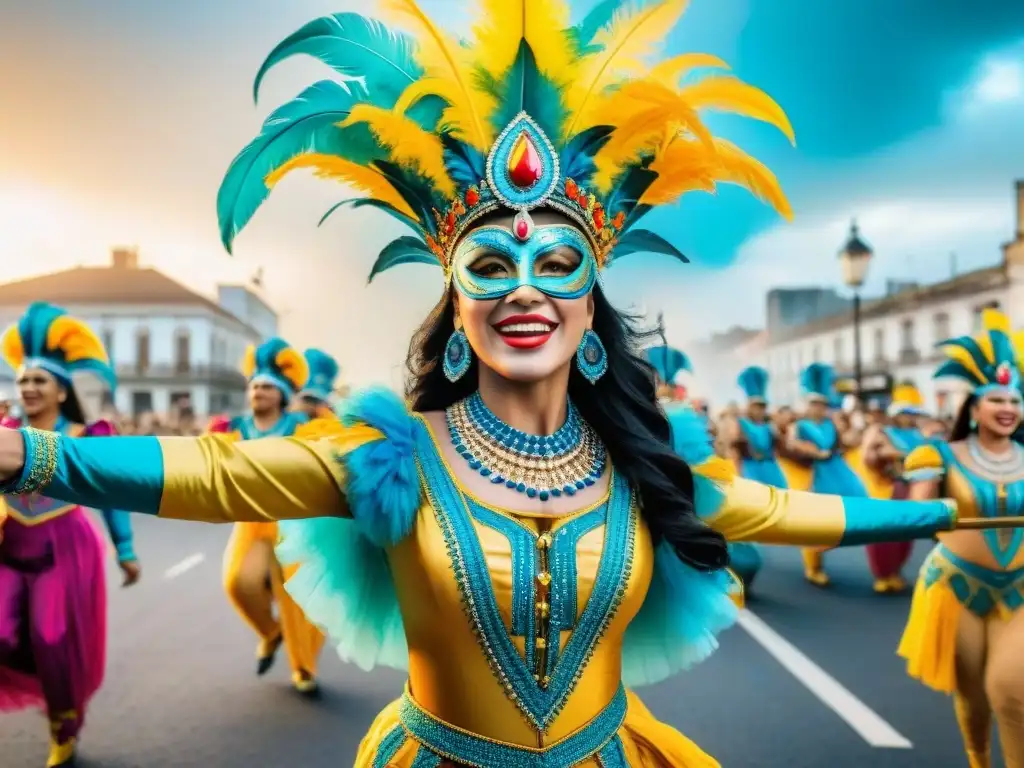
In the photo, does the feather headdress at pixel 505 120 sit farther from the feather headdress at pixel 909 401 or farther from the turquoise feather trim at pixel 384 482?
the feather headdress at pixel 909 401

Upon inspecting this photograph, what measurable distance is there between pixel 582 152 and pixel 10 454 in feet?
4.78

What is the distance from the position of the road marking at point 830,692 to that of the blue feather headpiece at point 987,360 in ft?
6.35

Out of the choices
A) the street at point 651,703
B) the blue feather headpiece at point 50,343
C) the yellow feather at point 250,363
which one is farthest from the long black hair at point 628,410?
the yellow feather at point 250,363

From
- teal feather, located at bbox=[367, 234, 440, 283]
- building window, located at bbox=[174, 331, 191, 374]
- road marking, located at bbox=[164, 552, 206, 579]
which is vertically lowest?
road marking, located at bbox=[164, 552, 206, 579]

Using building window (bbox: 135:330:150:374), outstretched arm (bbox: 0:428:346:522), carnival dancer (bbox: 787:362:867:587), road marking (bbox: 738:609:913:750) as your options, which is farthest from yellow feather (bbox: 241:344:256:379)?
building window (bbox: 135:330:150:374)

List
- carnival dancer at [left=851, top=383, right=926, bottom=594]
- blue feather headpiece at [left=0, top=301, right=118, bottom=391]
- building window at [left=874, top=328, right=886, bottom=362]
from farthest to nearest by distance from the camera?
building window at [left=874, top=328, right=886, bottom=362], carnival dancer at [left=851, top=383, right=926, bottom=594], blue feather headpiece at [left=0, top=301, right=118, bottom=391]

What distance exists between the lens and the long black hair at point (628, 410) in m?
2.17

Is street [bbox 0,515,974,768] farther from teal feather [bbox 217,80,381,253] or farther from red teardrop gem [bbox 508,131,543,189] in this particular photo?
red teardrop gem [bbox 508,131,543,189]

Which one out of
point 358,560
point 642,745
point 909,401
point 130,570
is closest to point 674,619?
point 642,745

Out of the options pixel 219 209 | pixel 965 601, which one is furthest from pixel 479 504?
pixel 965 601

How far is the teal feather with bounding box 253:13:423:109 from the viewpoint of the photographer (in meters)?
2.14

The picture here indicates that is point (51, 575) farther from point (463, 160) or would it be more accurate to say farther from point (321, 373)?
point (321, 373)

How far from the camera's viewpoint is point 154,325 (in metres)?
45.8

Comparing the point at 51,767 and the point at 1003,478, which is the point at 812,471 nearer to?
the point at 1003,478
